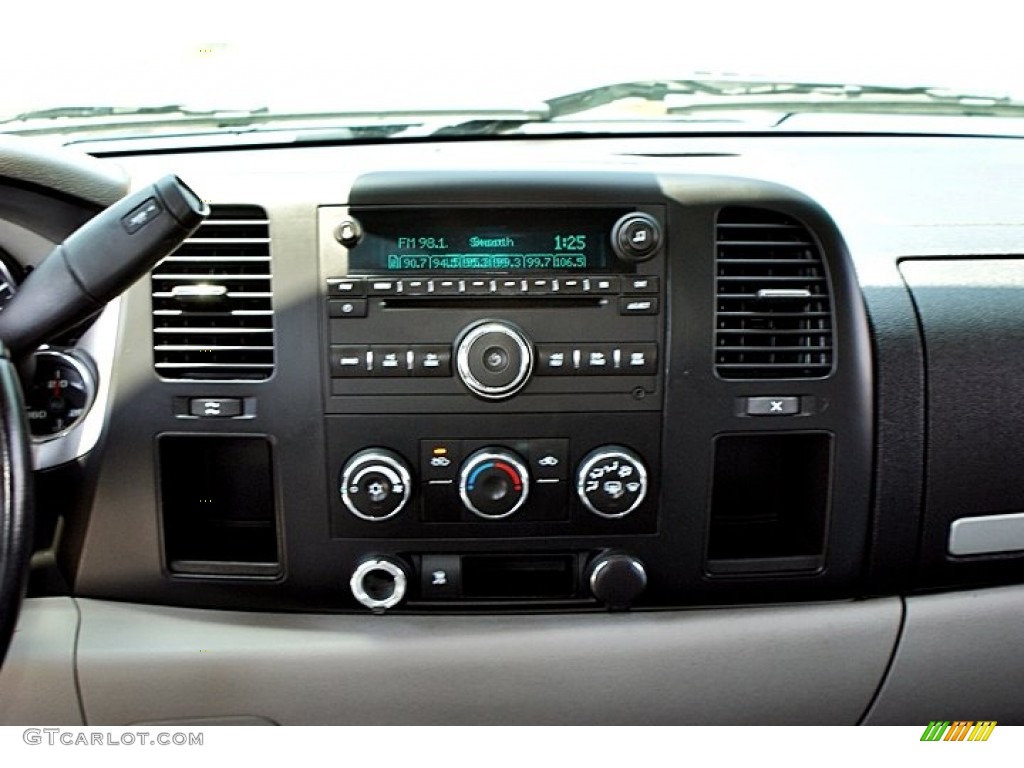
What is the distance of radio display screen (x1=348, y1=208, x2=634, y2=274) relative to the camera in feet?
5.69

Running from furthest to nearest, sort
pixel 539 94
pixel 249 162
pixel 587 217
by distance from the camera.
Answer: pixel 539 94
pixel 249 162
pixel 587 217

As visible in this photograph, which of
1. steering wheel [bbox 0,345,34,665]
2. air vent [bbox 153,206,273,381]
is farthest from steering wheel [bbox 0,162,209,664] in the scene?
air vent [bbox 153,206,273,381]

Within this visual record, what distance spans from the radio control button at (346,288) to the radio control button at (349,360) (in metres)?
0.09

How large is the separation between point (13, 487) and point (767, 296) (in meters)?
1.23

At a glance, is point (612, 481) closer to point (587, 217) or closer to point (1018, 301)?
point (587, 217)

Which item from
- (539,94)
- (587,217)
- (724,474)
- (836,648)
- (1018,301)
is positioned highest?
(539,94)

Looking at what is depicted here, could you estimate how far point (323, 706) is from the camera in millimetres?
1847

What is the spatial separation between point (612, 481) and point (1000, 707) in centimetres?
98

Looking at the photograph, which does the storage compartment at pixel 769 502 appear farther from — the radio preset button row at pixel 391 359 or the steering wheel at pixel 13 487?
the steering wheel at pixel 13 487

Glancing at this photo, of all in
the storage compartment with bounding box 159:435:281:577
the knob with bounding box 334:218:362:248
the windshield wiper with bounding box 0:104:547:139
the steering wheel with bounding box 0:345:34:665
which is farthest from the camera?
the windshield wiper with bounding box 0:104:547:139

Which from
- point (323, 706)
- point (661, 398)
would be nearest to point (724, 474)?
point (661, 398)

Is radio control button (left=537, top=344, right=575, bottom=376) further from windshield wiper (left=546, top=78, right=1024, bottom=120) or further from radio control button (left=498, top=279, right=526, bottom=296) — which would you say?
windshield wiper (left=546, top=78, right=1024, bottom=120)
